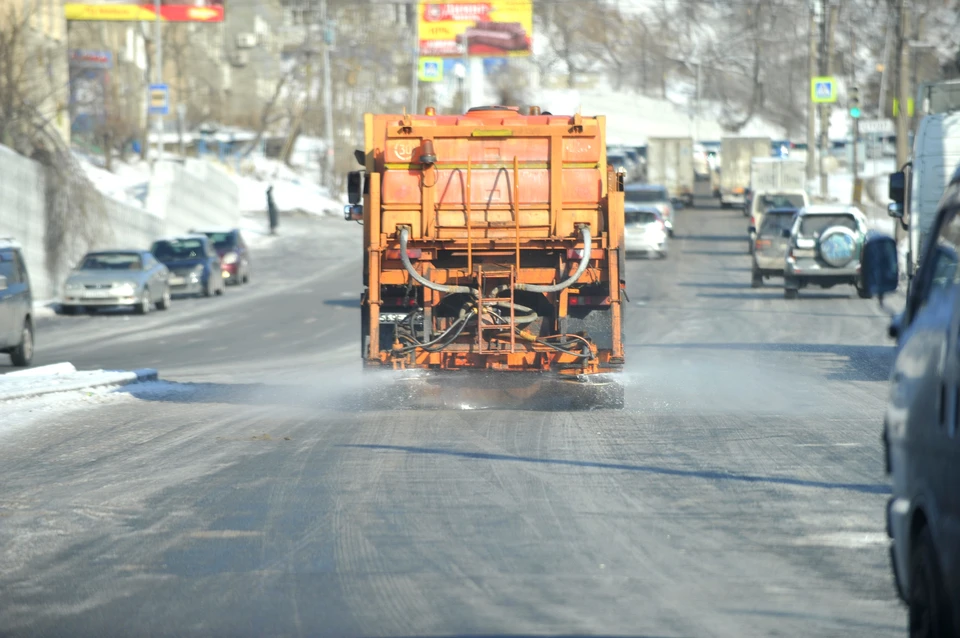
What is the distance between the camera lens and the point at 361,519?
27.3 ft

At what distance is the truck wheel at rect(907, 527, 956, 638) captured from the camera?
4.48 meters

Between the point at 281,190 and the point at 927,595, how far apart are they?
7028cm

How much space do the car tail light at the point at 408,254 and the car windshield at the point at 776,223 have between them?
19.2m

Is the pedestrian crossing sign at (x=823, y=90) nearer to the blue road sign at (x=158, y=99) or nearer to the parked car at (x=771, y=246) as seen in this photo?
the parked car at (x=771, y=246)

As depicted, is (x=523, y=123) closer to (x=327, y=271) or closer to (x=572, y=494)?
(x=572, y=494)

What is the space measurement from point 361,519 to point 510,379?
7947 mm

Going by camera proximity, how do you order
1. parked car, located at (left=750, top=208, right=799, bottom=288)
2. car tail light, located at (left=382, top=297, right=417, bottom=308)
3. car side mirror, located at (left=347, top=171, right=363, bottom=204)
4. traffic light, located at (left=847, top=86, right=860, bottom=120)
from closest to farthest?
car tail light, located at (left=382, top=297, right=417, bottom=308) → car side mirror, located at (left=347, top=171, right=363, bottom=204) → parked car, located at (left=750, top=208, right=799, bottom=288) → traffic light, located at (left=847, top=86, right=860, bottom=120)

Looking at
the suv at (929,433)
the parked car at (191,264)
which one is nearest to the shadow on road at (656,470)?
the suv at (929,433)

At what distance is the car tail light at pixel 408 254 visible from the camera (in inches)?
578

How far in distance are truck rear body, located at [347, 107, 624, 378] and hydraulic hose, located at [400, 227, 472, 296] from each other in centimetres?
7

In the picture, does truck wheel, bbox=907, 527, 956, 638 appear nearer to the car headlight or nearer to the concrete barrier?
the car headlight

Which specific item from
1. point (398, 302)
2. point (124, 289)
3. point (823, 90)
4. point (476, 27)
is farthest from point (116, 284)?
point (476, 27)

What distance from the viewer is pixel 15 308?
2144 cm

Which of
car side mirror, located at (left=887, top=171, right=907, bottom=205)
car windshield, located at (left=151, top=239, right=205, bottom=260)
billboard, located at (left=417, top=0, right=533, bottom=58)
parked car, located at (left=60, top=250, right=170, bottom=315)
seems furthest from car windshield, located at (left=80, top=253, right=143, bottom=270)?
billboard, located at (left=417, top=0, right=533, bottom=58)
